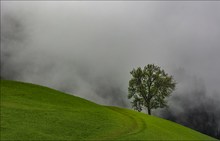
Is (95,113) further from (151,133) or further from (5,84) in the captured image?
(5,84)

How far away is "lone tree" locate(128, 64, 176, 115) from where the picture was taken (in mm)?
89125

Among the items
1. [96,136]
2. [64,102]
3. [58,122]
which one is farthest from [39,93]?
[96,136]

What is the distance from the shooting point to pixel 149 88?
90.4 meters

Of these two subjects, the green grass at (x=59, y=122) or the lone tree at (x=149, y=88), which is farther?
the lone tree at (x=149, y=88)

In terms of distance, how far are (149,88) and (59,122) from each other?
48348 millimetres

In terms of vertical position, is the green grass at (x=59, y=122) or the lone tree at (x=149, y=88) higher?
the lone tree at (x=149, y=88)

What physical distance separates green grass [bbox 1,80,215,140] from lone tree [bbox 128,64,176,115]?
29756 mm

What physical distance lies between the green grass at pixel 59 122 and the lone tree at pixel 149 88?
97.6 feet

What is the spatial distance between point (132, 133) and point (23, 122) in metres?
15.4

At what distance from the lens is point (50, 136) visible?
39375mm

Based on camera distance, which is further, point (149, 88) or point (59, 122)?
point (149, 88)

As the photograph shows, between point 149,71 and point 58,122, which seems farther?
point 149,71

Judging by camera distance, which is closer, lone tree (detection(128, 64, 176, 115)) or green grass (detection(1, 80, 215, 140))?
green grass (detection(1, 80, 215, 140))

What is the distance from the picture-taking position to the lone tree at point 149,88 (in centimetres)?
8912
